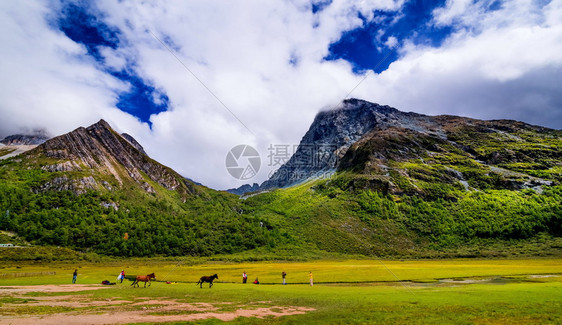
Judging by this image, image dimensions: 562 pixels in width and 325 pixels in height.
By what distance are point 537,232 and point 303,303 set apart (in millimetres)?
175728

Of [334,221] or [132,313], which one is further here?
[334,221]

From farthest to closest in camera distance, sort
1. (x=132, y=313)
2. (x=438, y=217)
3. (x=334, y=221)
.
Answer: (x=334, y=221) < (x=438, y=217) < (x=132, y=313)

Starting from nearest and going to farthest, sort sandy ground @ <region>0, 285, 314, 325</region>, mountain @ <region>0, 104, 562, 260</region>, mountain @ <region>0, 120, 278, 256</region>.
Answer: sandy ground @ <region>0, 285, 314, 325</region>, mountain @ <region>0, 104, 562, 260</region>, mountain @ <region>0, 120, 278, 256</region>

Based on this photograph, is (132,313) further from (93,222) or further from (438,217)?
(438,217)

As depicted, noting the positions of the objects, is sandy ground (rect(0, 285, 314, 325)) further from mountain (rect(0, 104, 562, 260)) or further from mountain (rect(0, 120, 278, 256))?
mountain (rect(0, 120, 278, 256))

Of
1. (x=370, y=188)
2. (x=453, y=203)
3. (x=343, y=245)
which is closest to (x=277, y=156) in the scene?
(x=343, y=245)

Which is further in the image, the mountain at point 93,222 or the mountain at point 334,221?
the mountain at point 93,222

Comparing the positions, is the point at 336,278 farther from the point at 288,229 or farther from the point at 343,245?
the point at 288,229

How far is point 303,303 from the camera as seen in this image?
25.4 metres

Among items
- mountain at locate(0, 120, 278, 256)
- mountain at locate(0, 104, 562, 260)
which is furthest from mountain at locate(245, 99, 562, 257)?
mountain at locate(0, 120, 278, 256)

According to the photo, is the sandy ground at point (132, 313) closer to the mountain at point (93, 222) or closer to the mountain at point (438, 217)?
the mountain at point (438, 217)

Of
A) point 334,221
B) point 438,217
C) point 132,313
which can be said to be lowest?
point 132,313

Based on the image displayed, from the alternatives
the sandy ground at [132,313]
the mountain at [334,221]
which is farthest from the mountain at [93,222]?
the sandy ground at [132,313]

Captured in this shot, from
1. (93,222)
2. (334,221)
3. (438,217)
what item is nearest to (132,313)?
(334,221)
